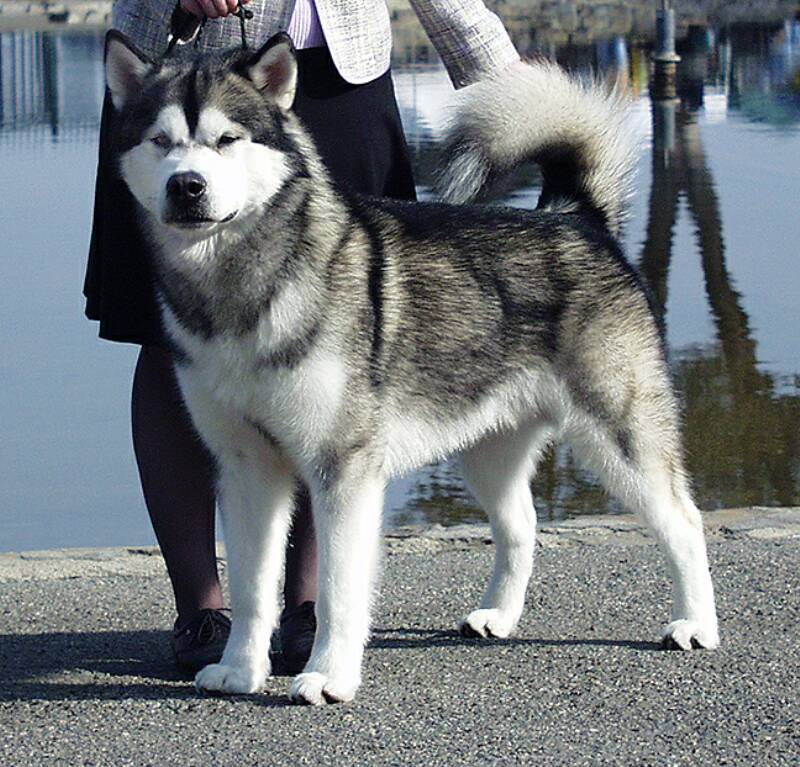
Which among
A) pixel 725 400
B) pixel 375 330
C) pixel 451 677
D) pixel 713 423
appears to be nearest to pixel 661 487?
pixel 451 677

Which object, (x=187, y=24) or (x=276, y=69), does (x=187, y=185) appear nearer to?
(x=276, y=69)

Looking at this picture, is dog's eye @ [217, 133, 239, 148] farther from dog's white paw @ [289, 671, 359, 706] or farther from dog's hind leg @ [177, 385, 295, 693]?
dog's white paw @ [289, 671, 359, 706]

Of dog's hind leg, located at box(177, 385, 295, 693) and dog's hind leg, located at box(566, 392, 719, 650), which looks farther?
dog's hind leg, located at box(566, 392, 719, 650)

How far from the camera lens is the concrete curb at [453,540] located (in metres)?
4.86

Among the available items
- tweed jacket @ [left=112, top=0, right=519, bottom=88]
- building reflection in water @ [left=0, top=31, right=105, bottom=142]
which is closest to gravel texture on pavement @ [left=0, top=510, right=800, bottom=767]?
tweed jacket @ [left=112, top=0, right=519, bottom=88]

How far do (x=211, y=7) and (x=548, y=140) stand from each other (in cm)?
98

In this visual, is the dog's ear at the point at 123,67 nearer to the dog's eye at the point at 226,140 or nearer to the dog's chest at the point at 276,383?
the dog's eye at the point at 226,140

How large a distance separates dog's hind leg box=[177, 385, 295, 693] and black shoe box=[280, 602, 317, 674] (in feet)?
0.58

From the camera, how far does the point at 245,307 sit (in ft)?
11.2

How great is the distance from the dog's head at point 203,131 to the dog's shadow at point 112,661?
3.55ft

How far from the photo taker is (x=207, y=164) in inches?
123

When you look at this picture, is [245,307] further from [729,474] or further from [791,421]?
[791,421]

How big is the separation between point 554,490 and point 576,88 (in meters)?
2.25

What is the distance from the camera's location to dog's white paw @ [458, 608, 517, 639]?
4.05 metres
